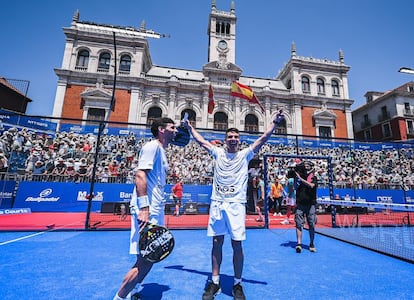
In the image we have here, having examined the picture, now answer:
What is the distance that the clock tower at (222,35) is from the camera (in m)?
32.7

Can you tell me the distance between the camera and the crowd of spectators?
917 cm

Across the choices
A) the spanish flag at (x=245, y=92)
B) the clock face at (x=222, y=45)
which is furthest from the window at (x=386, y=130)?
the spanish flag at (x=245, y=92)

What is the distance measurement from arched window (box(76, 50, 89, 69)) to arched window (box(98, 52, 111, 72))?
1652 mm

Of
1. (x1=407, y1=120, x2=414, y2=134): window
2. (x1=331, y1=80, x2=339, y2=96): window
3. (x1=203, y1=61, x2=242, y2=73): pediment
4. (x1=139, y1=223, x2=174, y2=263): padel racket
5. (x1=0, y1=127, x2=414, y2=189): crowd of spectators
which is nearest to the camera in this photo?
(x1=139, y1=223, x2=174, y2=263): padel racket

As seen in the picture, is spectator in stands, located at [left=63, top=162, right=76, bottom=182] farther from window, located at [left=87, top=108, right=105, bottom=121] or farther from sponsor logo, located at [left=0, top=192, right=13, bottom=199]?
window, located at [left=87, top=108, right=105, bottom=121]

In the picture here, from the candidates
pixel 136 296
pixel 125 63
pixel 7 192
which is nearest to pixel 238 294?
pixel 136 296

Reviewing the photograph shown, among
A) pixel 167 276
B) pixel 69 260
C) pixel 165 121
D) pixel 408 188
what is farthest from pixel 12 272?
pixel 408 188

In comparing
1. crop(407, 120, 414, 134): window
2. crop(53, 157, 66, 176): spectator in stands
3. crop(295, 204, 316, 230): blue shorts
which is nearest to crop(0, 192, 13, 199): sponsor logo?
crop(53, 157, 66, 176): spectator in stands

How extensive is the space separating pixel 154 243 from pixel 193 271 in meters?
1.82

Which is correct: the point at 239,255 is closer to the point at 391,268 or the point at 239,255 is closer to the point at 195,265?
the point at 195,265

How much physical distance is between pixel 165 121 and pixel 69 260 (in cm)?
355

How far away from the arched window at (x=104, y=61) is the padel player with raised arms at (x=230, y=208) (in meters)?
29.1

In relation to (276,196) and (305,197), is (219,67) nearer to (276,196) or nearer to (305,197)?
(276,196)

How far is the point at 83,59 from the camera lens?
26156 millimetres
